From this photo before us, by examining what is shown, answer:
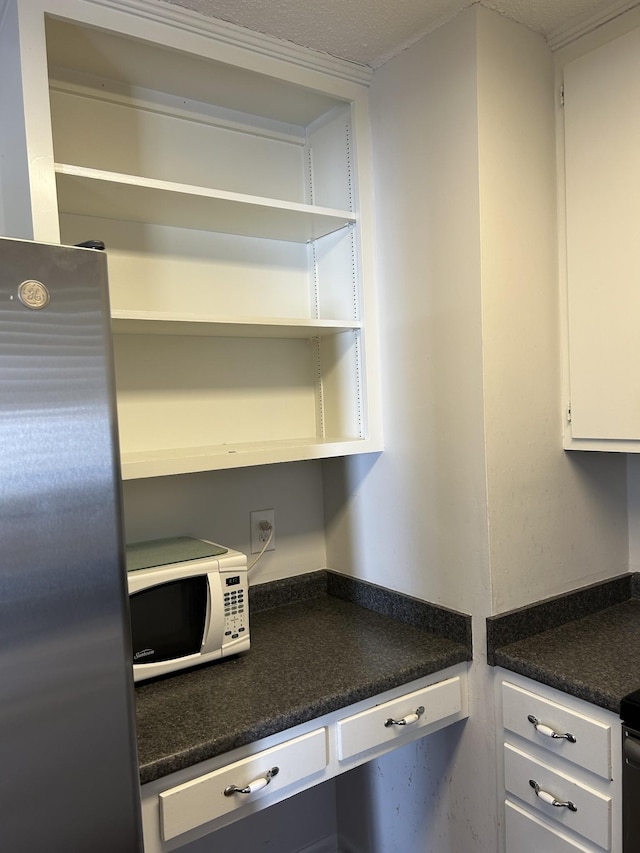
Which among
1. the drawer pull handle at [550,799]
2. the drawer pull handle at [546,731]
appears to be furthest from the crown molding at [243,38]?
the drawer pull handle at [550,799]

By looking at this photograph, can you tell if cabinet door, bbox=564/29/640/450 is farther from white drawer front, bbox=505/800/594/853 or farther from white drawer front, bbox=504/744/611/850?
white drawer front, bbox=505/800/594/853

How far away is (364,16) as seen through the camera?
4.91 feet

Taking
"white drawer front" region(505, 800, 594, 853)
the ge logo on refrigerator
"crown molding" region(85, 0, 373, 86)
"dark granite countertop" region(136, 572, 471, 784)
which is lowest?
"white drawer front" region(505, 800, 594, 853)

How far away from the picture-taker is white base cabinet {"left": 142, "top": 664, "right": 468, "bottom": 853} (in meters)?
1.20

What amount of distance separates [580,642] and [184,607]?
0.98 metres

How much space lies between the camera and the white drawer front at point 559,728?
1332 mm

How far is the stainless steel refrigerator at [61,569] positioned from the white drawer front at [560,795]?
0.99m

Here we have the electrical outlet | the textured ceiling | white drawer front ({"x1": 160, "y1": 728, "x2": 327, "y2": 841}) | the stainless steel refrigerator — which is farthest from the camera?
the electrical outlet

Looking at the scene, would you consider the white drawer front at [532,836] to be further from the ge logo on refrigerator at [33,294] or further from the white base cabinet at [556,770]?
the ge logo on refrigerator at [33,294]

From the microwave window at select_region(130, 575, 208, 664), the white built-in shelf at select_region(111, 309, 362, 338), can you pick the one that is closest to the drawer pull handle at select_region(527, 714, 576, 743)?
the microwave window at select_region(130, 575, 208, 664)

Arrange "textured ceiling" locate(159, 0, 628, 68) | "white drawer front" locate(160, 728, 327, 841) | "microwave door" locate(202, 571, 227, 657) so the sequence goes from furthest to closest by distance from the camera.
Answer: "microwave door" locate(202, 571, 227, 657) < "textured ceiling" locate(159, 0, 628, 68) < "white drawer front" locate(160, 728, 327, 841)

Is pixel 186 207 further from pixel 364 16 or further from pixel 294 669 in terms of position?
pixel 294 669

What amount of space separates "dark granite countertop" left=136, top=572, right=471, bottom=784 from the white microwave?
56 millimetres

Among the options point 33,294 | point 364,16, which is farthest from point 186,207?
point 33,294
